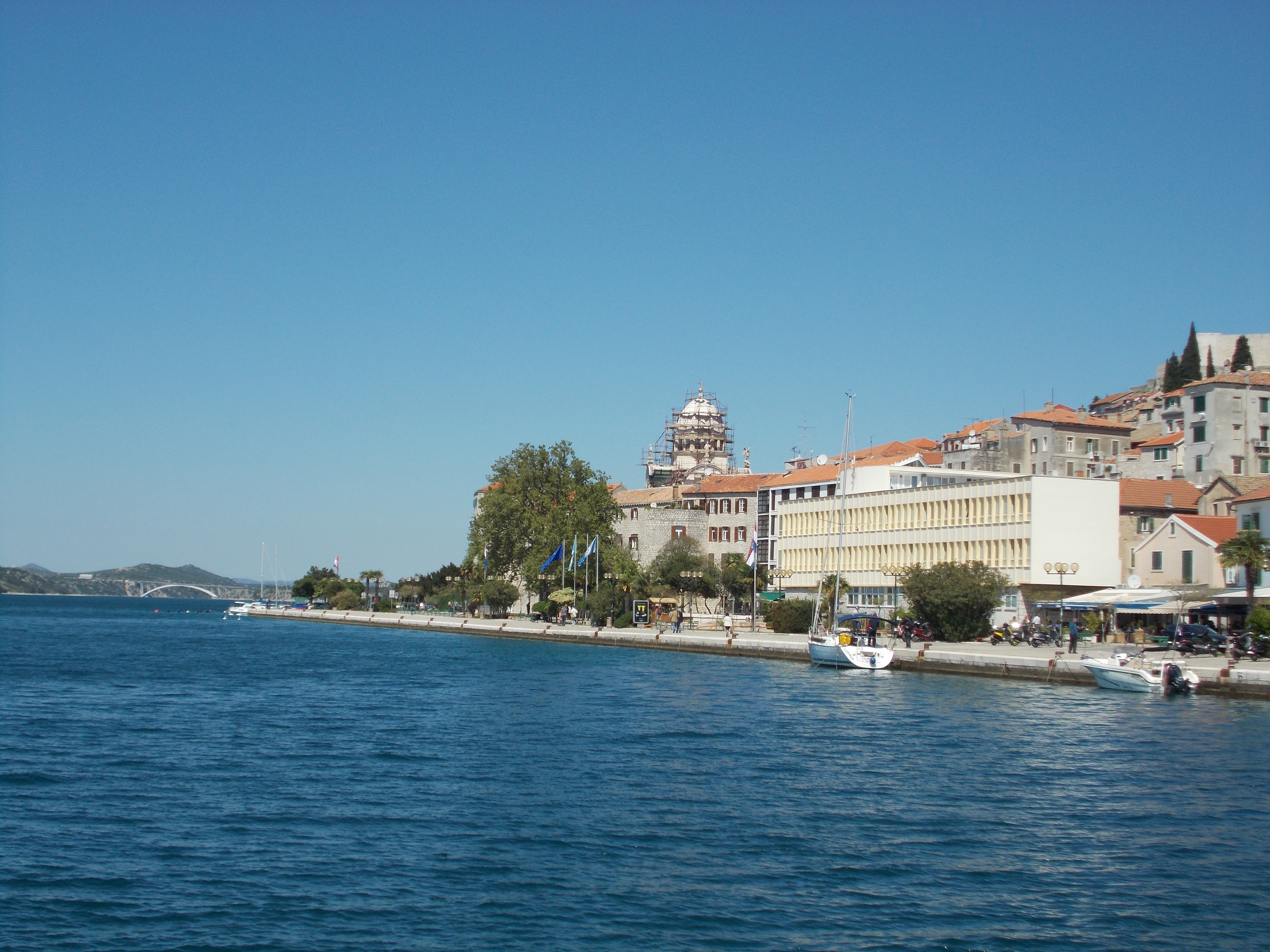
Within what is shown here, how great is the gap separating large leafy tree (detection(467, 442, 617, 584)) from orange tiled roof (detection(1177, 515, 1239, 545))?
A: 49.9 meters

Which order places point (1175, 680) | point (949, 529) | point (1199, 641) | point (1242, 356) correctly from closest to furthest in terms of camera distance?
point (1175, 680) → point (1199, 641) → point (949, 529) → point (1242, 356)

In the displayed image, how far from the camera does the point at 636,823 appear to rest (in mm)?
23094

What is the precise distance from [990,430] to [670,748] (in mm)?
74265

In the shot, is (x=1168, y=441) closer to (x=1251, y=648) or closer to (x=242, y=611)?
(x=1251, y=648)

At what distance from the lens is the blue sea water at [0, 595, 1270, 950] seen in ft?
56.2

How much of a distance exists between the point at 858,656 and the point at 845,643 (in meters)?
1.39

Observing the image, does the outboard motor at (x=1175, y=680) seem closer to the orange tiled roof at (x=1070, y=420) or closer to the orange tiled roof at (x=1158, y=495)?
the orange tiled roof at (x=1158, y=495)

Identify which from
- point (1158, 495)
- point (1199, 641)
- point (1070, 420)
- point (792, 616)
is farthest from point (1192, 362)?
point (1199, 641)

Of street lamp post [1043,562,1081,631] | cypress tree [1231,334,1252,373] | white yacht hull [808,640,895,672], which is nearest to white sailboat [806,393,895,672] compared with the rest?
white yacht hull [808,640,895,672]

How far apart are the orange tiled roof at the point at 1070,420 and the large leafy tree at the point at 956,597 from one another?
3576 centimetres

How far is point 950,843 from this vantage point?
71.6 ft

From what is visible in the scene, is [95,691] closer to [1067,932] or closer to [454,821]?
[454,821]

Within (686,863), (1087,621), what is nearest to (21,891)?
(686,863)

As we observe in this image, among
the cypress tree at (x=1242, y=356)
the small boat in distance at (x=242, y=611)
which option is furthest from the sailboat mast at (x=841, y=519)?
the small boat in distance at (x=242, y=611)
